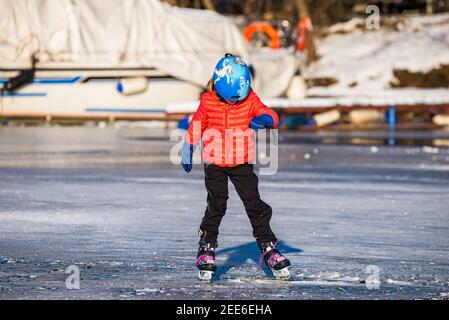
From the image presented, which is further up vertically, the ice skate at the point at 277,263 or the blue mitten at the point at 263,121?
the blue mitten at the point at 263,121

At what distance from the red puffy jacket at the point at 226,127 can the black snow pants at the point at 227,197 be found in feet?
0.18

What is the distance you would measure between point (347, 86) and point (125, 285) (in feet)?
99.7

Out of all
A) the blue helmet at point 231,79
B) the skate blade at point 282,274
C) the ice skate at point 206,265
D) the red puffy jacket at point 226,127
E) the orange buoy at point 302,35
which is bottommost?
the orange buoy at point 302,35

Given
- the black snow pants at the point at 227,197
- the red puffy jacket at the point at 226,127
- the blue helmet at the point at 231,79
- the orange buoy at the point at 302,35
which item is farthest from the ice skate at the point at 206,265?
the orange buoy at the point at 302,35

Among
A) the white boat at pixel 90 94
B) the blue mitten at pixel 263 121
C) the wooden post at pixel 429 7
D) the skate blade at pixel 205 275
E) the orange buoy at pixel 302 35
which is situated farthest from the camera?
the wooden post at pixel 429 7

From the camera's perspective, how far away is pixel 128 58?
29.7 metres

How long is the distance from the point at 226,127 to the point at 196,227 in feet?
8.84

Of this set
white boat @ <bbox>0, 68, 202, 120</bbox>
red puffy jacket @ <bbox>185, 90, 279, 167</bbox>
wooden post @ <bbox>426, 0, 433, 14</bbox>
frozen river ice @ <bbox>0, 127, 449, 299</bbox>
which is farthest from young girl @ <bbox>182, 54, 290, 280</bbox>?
wooden post @ <bbox>426, 0, 433, 14</bbox>

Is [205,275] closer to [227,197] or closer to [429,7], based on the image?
[227,197]

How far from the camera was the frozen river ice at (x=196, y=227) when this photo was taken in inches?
280

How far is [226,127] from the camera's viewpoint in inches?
293

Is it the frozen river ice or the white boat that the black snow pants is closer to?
the frozen river ice

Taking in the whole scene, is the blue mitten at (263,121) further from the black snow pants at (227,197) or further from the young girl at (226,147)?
the black snow pants at (227,197)

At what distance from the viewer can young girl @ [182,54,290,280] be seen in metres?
7.40
